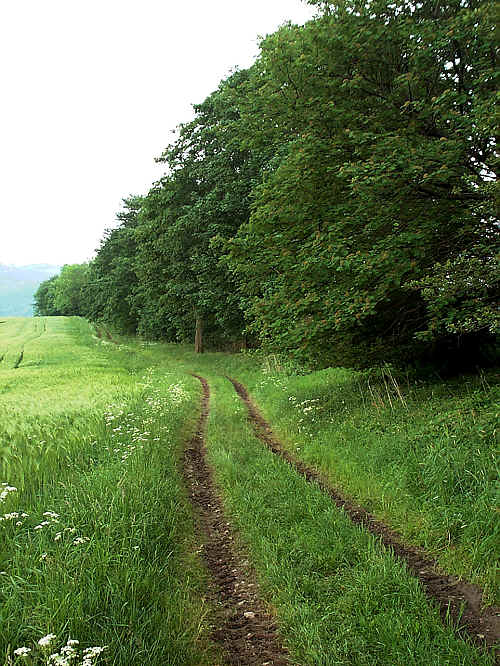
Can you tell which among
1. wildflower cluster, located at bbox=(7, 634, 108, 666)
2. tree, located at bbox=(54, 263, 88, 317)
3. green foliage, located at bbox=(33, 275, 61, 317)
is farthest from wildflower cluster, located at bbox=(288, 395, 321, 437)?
green foliage, located at bbox=(33, 275, 61, 317)

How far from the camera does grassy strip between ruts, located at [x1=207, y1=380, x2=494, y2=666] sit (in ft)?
12.2

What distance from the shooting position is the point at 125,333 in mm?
58281

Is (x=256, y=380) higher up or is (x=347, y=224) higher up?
(x=347, y=224)

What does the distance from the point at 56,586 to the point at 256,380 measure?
54.9 feet

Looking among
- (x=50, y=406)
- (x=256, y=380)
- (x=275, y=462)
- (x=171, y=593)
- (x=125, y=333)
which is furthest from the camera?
(x=125, y=333)

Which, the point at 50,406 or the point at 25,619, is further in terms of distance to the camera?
the point at 50,406

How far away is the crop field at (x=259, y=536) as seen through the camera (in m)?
3.74

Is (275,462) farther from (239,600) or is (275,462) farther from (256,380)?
(256,380)

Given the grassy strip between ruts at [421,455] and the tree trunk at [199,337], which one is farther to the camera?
the tree trunk at [199,337]

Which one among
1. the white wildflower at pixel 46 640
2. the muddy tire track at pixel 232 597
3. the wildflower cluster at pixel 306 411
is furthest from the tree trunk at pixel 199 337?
the white wildflower at pixel 46 640

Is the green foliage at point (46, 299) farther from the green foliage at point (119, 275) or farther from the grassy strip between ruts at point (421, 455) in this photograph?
the grassy strip between ruts at point (421, 455)

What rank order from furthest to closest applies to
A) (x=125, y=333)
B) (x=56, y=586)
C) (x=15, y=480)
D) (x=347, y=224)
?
1. (x=125, y=333)
2. (x=347, y=224)
3. (x=15, y=480)
4. (x=56, y=586)

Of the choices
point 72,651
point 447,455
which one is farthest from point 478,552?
→ point 72,651

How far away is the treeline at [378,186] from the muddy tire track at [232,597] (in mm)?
4175
